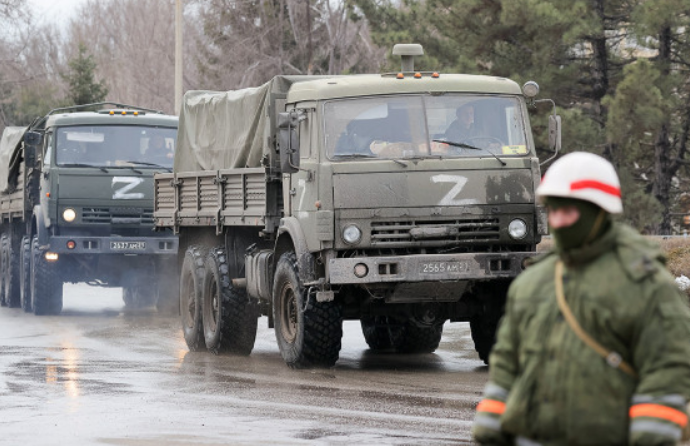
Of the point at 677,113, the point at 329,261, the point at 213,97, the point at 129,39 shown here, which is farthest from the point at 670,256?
the point at 129,39

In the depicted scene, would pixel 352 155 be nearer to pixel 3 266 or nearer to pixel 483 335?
pixel 483 335

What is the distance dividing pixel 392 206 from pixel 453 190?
22.3 inches

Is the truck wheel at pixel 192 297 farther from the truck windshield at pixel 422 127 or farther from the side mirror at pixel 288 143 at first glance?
the truck windshield at pixel 422 127

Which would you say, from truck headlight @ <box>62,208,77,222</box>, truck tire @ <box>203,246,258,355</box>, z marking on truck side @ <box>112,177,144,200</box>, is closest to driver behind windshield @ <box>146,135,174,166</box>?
z marking on truck side @ <box>112,177,144,200</box>

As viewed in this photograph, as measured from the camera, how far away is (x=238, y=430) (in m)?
10.1

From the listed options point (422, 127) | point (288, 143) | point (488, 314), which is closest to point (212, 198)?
point (288, 143)

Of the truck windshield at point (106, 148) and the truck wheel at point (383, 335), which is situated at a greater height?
the truck windshield at point (106, 148)

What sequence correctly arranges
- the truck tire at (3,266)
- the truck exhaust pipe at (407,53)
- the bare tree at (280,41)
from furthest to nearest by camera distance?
the bare tree at (280,41) < the truck tire at (3,266) < the truck exhaust pipe at (407,53)

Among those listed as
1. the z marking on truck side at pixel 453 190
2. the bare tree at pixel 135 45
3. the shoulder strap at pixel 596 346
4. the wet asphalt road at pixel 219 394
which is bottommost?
the wet asphalt road at pixel 219 394

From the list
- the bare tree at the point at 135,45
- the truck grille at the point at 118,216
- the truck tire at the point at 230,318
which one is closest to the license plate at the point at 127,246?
the truck grille at the point at 118,216

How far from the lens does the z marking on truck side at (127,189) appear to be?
22469mm

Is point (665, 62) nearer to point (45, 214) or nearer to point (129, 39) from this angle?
point (45, 214)

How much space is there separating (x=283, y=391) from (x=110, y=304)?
1474 cm

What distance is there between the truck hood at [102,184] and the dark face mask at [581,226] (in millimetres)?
18545
